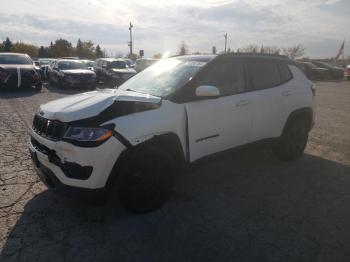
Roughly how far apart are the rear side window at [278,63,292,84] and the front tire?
254cm

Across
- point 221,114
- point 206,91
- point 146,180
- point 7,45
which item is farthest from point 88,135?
point 7,45

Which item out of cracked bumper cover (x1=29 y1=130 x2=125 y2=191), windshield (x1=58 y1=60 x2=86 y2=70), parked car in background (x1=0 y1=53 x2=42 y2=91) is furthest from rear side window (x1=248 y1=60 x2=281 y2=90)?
windshield (x1=58 y1=60 x2=86 y2=70)

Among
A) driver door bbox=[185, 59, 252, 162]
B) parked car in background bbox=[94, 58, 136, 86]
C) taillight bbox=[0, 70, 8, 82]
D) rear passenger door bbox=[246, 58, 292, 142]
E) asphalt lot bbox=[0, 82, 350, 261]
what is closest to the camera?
asphalt lot bbox=[0, 82, 350, 261]

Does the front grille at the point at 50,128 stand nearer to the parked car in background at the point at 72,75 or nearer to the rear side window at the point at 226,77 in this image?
the rear side window at the point at 226,77

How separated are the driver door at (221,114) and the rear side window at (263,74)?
27cm

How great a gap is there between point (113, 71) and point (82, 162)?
48.1 ft

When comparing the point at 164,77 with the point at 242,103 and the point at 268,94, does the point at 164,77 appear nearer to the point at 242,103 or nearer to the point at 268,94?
the point at 242,103

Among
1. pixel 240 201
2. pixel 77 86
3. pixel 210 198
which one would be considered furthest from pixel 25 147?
pixel 77 86

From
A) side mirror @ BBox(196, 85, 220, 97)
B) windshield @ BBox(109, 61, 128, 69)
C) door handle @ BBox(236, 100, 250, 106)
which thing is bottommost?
windshield @ BBox(109, 61, 128, 69)

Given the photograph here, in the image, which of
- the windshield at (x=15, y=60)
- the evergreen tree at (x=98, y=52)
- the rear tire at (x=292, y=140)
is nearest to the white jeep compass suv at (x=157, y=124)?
the rear tire at (x=292, y=140)

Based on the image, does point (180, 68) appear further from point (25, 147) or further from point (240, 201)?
point (25, 147)

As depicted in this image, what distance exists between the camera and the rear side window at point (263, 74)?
4.26 m

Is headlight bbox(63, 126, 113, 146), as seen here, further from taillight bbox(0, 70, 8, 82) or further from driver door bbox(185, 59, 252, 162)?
taillight bbox(0, 70, 8, 82)

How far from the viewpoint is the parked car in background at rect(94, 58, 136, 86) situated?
→ 16.4 meters
